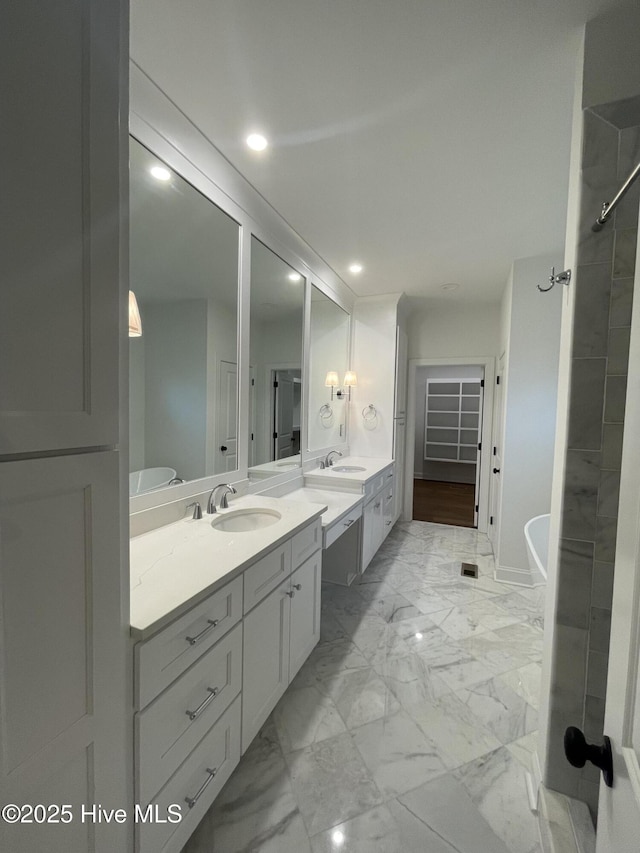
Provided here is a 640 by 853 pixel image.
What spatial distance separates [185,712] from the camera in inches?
39.7

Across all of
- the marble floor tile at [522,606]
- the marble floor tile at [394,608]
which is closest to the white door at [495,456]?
the marble floor tile at [522,606]

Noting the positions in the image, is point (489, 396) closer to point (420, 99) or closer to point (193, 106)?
point (420, 99)

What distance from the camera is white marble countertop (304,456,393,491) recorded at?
2.73 meters

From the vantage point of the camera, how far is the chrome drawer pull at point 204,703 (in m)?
1.02

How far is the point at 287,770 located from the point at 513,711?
114cm

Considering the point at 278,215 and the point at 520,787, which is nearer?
the point at 520,787

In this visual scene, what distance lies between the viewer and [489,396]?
13.5ft

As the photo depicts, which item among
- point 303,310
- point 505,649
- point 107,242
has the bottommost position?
point 505,649

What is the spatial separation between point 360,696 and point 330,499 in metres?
1.15

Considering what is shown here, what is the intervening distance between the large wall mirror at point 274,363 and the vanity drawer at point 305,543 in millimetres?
613

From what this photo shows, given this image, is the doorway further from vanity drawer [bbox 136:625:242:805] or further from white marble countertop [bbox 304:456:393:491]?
vanity drawer [bbox 136:625:242:805]

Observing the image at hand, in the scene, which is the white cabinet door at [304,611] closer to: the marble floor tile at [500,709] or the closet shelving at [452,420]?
the marble floor tile at [500,709]

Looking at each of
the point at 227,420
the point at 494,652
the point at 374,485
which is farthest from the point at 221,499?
the point at 494,652

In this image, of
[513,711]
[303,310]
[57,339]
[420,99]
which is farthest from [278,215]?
[513,711]
